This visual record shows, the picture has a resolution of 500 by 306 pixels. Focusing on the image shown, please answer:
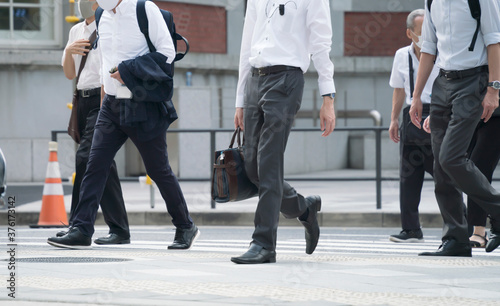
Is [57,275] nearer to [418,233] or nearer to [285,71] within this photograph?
[285,71]

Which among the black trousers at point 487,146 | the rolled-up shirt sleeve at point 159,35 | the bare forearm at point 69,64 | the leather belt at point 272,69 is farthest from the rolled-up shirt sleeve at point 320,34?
the bare forearm at point 69,64

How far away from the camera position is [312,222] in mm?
6316

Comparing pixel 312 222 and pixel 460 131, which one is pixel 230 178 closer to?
pixel 312 222

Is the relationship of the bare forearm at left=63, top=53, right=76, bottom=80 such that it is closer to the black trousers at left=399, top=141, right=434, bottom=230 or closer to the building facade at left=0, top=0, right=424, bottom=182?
the black trousers at left=399, top=141, right=434, bottom=230

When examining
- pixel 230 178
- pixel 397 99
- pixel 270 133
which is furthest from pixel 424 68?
pixel 397 99

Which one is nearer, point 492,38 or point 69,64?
point 492,38

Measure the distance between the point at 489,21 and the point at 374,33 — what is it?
46.9 ft

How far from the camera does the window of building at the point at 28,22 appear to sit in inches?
624

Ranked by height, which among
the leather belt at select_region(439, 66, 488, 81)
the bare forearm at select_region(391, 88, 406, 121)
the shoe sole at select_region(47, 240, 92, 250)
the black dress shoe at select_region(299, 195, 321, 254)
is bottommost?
the shoe sole at select_region(47, 240, 92, 250)

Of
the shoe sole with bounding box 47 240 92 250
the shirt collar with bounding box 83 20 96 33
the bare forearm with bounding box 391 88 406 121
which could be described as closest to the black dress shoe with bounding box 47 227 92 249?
the shoe sole with bounding box 47 240 92 250

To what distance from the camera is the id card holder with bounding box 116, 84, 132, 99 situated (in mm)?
6781

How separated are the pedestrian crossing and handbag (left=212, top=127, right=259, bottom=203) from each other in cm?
76

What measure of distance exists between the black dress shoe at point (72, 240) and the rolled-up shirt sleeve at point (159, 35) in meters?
1.26

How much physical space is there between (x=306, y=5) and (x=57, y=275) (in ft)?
6.72
